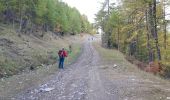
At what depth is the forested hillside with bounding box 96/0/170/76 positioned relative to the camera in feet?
98.9

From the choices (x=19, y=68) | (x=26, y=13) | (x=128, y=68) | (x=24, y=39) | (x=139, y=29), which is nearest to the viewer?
(x=128, y=68)

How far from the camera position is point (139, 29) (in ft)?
115

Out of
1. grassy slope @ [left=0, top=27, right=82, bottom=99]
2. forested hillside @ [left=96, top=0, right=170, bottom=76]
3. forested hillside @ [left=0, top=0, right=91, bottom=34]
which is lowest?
grassy slope @ [left=0, top=27, right=82, bottom=99]

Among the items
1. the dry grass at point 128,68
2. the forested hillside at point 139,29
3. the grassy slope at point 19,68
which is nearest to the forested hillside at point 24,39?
the grassy slope at point 19,68

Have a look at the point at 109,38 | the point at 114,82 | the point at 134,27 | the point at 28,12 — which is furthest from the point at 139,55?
the point at 114,82

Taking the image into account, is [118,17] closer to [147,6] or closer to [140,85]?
[147,6]

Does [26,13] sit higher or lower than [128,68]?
higher

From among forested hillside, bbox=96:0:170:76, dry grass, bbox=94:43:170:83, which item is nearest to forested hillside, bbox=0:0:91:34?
forested hillside, bbox=96:0:170:76

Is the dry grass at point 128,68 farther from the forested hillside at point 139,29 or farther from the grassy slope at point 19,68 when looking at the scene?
the grassy slope at point 19,68

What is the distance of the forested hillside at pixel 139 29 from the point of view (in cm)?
3015

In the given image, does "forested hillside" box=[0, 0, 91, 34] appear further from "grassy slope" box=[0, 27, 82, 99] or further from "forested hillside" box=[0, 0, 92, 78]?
"grassy slope" box=[0, 27, 82, 99]

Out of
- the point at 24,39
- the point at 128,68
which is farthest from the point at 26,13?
the point at 128,68

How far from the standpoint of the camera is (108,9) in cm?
7038

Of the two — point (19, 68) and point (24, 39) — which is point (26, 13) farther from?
point (19, 68)
